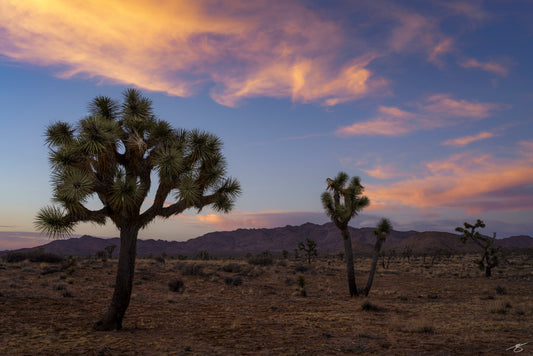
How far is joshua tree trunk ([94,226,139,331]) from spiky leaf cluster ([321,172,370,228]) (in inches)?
470

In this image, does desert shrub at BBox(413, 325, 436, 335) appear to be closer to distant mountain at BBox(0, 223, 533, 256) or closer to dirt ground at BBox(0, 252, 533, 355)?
dirt ground at BBox(0, 252, 533, 355)

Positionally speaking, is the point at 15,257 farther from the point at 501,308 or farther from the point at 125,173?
the point at 501,308

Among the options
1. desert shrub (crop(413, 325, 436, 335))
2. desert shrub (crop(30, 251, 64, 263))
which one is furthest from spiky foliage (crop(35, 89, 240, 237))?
desert shrub (crop(30, 251, 64, 263))

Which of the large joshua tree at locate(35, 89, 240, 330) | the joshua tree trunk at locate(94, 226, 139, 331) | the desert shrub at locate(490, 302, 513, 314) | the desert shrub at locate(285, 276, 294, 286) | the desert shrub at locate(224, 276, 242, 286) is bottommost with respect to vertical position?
the desert shrub at locate(285, 276, 294, 286)

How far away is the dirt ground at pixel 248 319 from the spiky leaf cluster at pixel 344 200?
14.8 ft

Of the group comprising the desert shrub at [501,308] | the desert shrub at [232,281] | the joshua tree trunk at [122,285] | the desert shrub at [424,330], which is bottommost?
the desert shrub at [232,281]

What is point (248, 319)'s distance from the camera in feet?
45.2

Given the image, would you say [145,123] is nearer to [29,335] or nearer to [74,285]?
[29,335]

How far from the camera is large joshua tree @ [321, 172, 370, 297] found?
2009 centimetres

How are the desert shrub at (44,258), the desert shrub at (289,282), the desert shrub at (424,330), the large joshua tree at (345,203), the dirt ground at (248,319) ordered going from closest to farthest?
the dirt ground at (248,319), the desert shrub at (424,330), the large joshua tree at (345,203), the desert shrub at (289,282), the desert shrub at (44,258)

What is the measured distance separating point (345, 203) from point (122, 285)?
43.1 feet

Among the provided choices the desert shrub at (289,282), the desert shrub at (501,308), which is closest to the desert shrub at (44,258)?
the desert shrub at (289,282)

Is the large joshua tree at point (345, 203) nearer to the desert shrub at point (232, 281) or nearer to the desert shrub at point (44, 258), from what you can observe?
the desert shrub at point (232, 281)

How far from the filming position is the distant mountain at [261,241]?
488 feet
